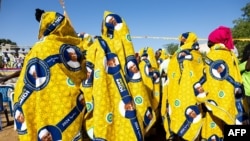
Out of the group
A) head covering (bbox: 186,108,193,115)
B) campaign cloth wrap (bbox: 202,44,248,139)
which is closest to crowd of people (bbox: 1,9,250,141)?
head covering (bbox: 186,108,193,115)

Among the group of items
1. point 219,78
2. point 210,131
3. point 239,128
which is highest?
point 219,78

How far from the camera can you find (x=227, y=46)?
4332 mm

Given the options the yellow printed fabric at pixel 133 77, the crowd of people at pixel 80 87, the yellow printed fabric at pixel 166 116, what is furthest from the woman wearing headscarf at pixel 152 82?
the crowd of people at pixel 80 87

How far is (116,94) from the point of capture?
303cm

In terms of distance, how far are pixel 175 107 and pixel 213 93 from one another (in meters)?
0.57

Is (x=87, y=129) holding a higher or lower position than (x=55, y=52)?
lower

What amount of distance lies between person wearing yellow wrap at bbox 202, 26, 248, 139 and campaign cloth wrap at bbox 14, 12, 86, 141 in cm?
185

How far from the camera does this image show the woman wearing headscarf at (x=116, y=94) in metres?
2.93

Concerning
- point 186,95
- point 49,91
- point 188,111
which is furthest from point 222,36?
point 49,91

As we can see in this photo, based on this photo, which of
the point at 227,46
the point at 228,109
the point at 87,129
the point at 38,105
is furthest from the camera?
the point at 227,46

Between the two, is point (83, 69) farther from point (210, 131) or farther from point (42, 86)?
point (210, 131)

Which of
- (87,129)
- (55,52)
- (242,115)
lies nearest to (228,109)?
(242,115)

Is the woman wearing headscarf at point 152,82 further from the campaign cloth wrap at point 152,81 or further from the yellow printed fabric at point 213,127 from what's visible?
the yellow printed fabric at point 213,127

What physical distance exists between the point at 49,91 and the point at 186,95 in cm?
200
